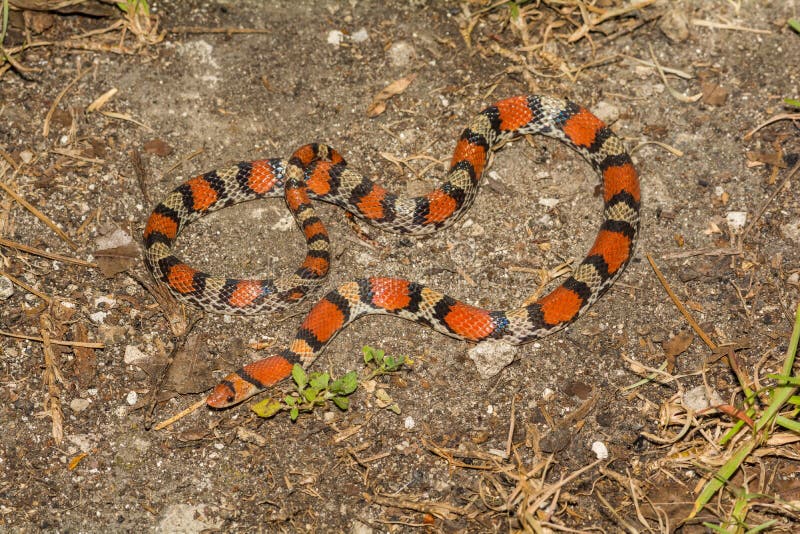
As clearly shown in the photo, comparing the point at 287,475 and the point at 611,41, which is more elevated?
the point at 611,41

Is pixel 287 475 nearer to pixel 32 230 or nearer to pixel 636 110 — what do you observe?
pixel 32 230

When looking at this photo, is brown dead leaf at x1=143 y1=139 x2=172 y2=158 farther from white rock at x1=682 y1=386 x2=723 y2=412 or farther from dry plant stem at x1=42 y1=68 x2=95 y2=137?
white rock at x1=682 y1=386 x2=723 y2=412

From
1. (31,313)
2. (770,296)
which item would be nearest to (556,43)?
(770,296)

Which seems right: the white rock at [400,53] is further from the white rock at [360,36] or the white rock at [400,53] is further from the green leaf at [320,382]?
the green leaf at [320,382]

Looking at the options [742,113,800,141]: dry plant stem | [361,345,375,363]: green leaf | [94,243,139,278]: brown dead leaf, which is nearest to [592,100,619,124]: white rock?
A: [742,113,800,141]: dry plant stem

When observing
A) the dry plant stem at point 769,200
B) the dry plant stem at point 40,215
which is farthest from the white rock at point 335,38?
the dry plant stem at point 769,200

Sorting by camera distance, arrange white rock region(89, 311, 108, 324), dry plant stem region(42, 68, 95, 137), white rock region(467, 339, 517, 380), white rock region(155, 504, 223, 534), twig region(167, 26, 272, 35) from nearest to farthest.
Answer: white rock region(155, 504, 223, 534), white rock region(467, 339, 517, 380), white rock region(89, 311, 108, 324), dry plant stem region(42, 68, 95, 137), twig region(167, 26, 272, 35)
